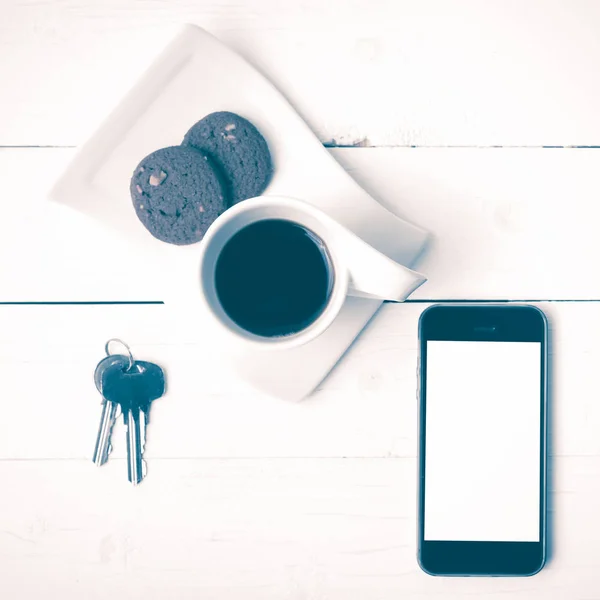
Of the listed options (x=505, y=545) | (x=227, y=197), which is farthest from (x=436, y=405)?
(x=227, y=197)

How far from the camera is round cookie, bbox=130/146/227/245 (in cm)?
44

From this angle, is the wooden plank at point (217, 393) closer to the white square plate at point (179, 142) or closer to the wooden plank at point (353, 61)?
the white square plate at point (179, 142)

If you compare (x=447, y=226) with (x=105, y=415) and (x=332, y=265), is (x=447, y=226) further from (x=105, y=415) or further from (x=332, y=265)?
(x=105, y=415)

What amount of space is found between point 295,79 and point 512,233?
22 centimetres

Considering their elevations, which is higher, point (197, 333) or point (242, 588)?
point (197, 333)

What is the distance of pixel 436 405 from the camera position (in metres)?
0.52

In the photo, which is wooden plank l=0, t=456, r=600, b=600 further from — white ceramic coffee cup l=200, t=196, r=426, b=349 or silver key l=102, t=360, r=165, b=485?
white ceramic coffee cup l=200, t=196, r=426, b=349

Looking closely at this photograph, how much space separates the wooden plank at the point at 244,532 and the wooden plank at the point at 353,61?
0.28 m

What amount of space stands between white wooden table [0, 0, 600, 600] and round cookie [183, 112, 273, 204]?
0.07 meters

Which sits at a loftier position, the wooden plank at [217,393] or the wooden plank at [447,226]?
the wooden plank at [447,226]

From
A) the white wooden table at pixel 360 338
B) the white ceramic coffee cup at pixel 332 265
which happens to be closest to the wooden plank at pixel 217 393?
the white wooden table at pixel 360 338

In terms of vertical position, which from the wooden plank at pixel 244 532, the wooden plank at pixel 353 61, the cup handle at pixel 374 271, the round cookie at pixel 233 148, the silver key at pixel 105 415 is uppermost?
the wooden plank at pixel 353 61

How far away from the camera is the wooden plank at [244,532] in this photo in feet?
1.73

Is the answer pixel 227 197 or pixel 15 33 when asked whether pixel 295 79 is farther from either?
pixel 15 33
